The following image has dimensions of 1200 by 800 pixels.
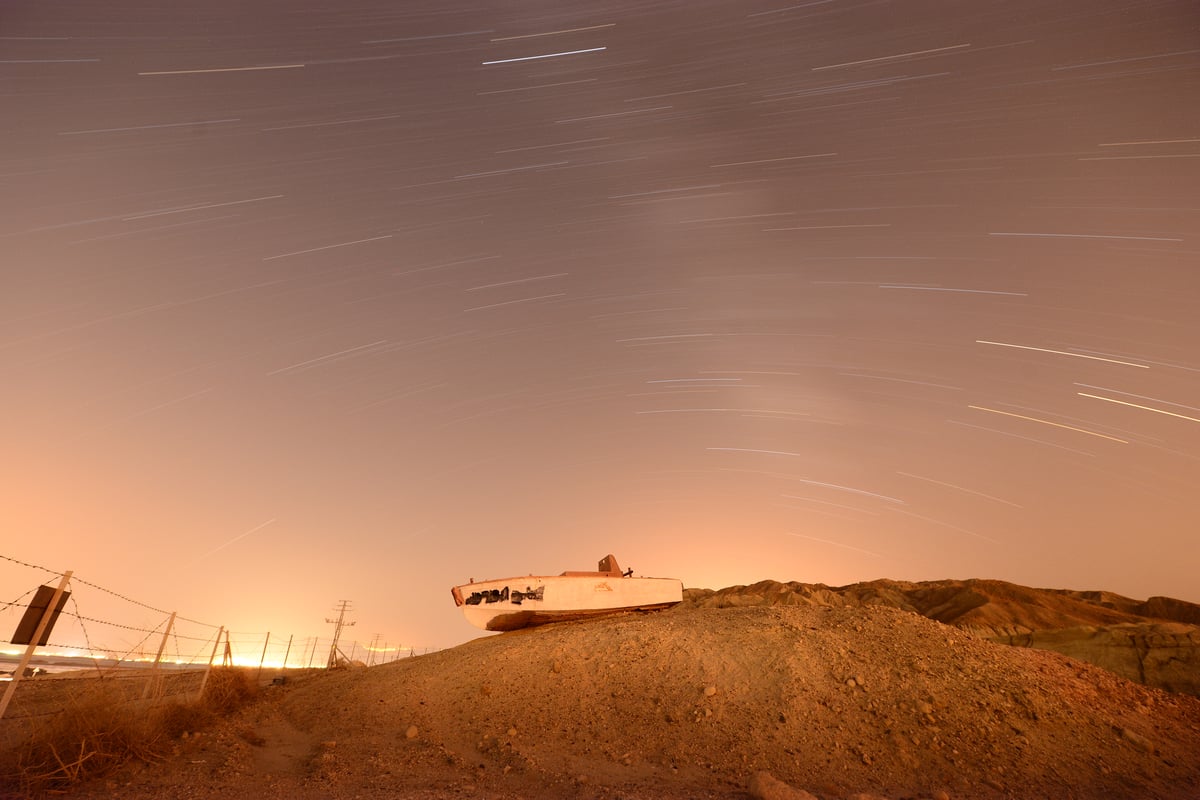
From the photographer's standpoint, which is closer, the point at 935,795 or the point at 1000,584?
the point at 935,795

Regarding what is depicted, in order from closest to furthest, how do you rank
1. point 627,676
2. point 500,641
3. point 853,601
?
point 627,676 → point 500,641 → point 853,601

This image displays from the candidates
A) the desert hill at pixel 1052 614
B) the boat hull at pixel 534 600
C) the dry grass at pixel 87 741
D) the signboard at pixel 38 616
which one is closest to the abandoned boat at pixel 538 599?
the boat hull at pixel 534 600

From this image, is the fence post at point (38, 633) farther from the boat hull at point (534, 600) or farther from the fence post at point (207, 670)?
the boat hull at point (534, 600)

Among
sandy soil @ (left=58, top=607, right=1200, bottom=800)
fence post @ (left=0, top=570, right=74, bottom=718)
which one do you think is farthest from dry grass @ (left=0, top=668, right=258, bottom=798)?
fence post @ (left=0, top=570, right=74, bottom=718)

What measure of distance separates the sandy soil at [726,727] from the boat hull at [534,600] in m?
5.43

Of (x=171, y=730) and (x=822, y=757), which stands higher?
(x=171, y=730)

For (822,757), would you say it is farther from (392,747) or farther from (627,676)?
(392,747)

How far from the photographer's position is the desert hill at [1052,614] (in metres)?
21.0

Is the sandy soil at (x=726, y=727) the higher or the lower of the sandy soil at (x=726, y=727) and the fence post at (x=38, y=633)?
the lower

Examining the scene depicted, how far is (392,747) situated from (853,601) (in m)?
36.5

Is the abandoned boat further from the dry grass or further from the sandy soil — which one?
the dry grass

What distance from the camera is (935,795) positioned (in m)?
10.9

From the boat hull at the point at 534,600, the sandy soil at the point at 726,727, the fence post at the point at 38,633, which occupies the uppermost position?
the boat hull at the point at 534,600

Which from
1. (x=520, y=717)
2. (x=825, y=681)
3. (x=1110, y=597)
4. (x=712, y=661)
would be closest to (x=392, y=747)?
(x=520, y=717)
